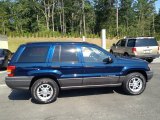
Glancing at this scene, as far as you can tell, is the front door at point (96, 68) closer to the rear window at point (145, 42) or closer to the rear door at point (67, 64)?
the rear door at point (67, 64)

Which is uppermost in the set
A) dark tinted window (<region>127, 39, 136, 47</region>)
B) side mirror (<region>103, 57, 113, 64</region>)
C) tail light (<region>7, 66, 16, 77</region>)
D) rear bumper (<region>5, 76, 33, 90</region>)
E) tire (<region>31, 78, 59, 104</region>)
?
dark tinted window (<region>127, 39, 136, 47</region>)

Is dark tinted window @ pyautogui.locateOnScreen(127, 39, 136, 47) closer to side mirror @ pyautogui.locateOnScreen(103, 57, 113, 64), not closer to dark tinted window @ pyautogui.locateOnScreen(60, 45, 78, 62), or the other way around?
side mirror @ pyautogui.locateOnScreen(103, 57, 113, 64)

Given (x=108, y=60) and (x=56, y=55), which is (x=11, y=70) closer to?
(x=56, y=55)

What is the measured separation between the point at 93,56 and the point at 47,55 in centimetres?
136

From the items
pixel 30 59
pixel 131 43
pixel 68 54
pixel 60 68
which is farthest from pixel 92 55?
pixel 131 43

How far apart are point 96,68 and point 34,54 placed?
184 cm

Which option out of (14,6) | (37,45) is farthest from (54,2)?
(37,45)

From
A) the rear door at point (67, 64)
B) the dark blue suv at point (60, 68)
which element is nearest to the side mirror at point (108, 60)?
the dark blue suv at point (60, 68)

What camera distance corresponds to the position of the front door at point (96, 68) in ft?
26.6

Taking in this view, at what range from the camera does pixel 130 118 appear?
6250mm

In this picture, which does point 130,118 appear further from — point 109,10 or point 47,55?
point 109,10

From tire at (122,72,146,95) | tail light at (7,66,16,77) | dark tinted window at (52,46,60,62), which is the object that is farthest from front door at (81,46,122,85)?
tail light at (7,66,16,77)

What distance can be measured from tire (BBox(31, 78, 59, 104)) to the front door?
93 centimetres

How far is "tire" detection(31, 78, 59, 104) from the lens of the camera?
7836 mm
